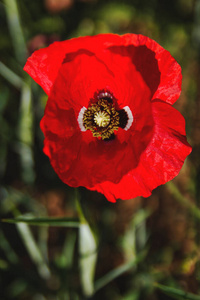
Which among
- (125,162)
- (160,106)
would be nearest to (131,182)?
Result: (125,162)

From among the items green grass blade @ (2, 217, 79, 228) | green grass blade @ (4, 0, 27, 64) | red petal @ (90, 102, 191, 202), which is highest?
green grass blade @ (4, 0, 27, 64)

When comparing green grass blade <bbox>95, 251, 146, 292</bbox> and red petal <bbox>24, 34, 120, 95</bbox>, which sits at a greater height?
red petal <bbox>24, 34, 120, 95</bbox>

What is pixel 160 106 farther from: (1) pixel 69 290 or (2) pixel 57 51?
(1) pixel 69 290

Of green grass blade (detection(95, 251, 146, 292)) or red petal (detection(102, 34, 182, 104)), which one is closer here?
red petal (detection(102, 34, 182, 104))

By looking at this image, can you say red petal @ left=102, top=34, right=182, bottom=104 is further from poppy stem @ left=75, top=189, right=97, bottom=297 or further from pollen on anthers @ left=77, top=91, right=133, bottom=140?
poppy stem @ left=75, top=189, right=97, bottom=297

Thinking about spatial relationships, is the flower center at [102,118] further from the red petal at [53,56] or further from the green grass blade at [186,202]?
the green grass blade at [186,202]

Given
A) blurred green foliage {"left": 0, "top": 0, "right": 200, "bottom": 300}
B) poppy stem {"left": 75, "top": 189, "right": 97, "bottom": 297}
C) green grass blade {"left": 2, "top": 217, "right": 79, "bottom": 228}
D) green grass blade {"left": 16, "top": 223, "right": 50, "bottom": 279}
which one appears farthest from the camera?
blurred green foliage {"left": 0, "top": 0, "right": 200, "bottom": 300}

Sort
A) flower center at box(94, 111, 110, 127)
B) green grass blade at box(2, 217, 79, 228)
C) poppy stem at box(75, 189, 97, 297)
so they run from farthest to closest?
1. flower center at box(94, 111, 110, 127)
2. poppy stem at box(75, 189, 97, 297)
3. green grass blade at box(2, 217, 79, 228)

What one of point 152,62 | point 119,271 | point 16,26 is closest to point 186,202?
point 119,271

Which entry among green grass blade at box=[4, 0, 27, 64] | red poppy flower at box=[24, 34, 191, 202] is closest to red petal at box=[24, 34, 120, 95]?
red poppy flower at box=[24, 34, 191, 202]
